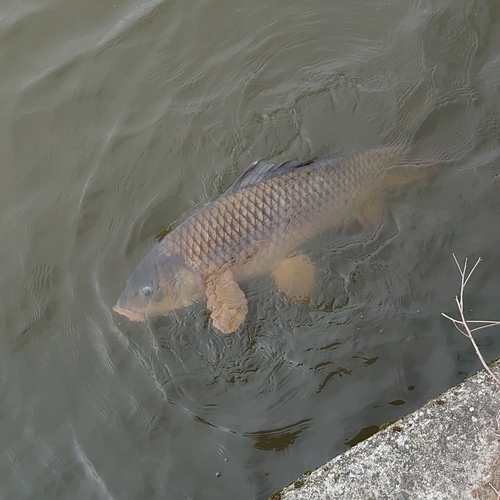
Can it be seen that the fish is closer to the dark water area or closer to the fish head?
the fish head

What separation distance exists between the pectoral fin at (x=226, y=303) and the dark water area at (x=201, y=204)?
3.8 inches

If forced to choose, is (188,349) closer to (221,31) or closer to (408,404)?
(408,404)

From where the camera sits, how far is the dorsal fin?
14.7 ft

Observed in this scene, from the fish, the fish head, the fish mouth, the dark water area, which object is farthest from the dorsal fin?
the fish mouth

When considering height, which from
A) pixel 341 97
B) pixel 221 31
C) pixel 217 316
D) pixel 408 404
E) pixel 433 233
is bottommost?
pixel 408 404

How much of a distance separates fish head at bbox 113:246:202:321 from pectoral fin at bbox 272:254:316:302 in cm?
63

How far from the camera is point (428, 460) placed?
318 centimetres

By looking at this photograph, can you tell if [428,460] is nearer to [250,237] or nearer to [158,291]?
[250,237]

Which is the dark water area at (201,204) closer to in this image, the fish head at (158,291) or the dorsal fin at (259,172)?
the fish head at (158,291)

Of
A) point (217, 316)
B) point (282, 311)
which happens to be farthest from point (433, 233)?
point (217, 316)

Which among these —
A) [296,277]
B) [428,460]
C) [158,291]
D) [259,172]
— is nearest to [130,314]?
[158,291]

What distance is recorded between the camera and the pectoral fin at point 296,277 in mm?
4469

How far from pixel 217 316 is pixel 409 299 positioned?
1.44m

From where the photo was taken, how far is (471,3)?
18.5 feet
